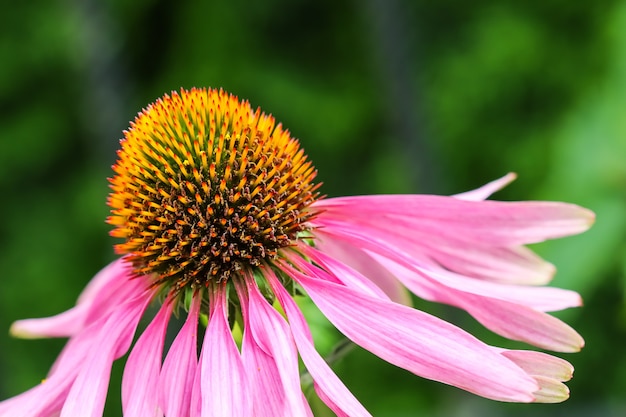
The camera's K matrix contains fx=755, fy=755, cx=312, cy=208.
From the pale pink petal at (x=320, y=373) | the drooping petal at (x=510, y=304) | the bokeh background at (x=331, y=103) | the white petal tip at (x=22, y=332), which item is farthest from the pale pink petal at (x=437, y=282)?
the bokeh background at (x=331, y=103)

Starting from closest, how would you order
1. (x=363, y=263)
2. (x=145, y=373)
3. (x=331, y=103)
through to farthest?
(x=145, y=373)
(x=363, y=263)
(x=331, y=103)

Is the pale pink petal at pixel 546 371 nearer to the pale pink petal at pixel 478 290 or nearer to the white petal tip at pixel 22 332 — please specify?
the pale pink petal at pixel 478 290

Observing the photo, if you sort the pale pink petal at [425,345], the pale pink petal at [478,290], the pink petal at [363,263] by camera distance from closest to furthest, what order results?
1. the pale pink petal at [425,345]
2. the pale pink petal at [478,290]
3. the pink petal at [363,263]

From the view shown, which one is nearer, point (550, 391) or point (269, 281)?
point (550, 391)

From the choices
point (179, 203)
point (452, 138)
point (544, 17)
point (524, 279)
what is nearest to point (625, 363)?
point (452, 138)

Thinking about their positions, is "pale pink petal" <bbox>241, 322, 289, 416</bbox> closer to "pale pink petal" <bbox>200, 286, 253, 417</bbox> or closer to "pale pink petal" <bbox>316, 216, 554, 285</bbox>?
"pale pink petal" <bbox>200, 286, 253, 417</bbox>

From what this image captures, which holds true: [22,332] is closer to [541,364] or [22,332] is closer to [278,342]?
[278,342]

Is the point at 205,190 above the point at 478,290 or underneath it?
above

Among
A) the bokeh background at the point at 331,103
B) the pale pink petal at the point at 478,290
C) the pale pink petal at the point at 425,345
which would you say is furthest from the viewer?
the bokeh background at the point at 331,103

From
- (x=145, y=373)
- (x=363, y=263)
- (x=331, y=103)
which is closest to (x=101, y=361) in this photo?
(x=145, y=373)
